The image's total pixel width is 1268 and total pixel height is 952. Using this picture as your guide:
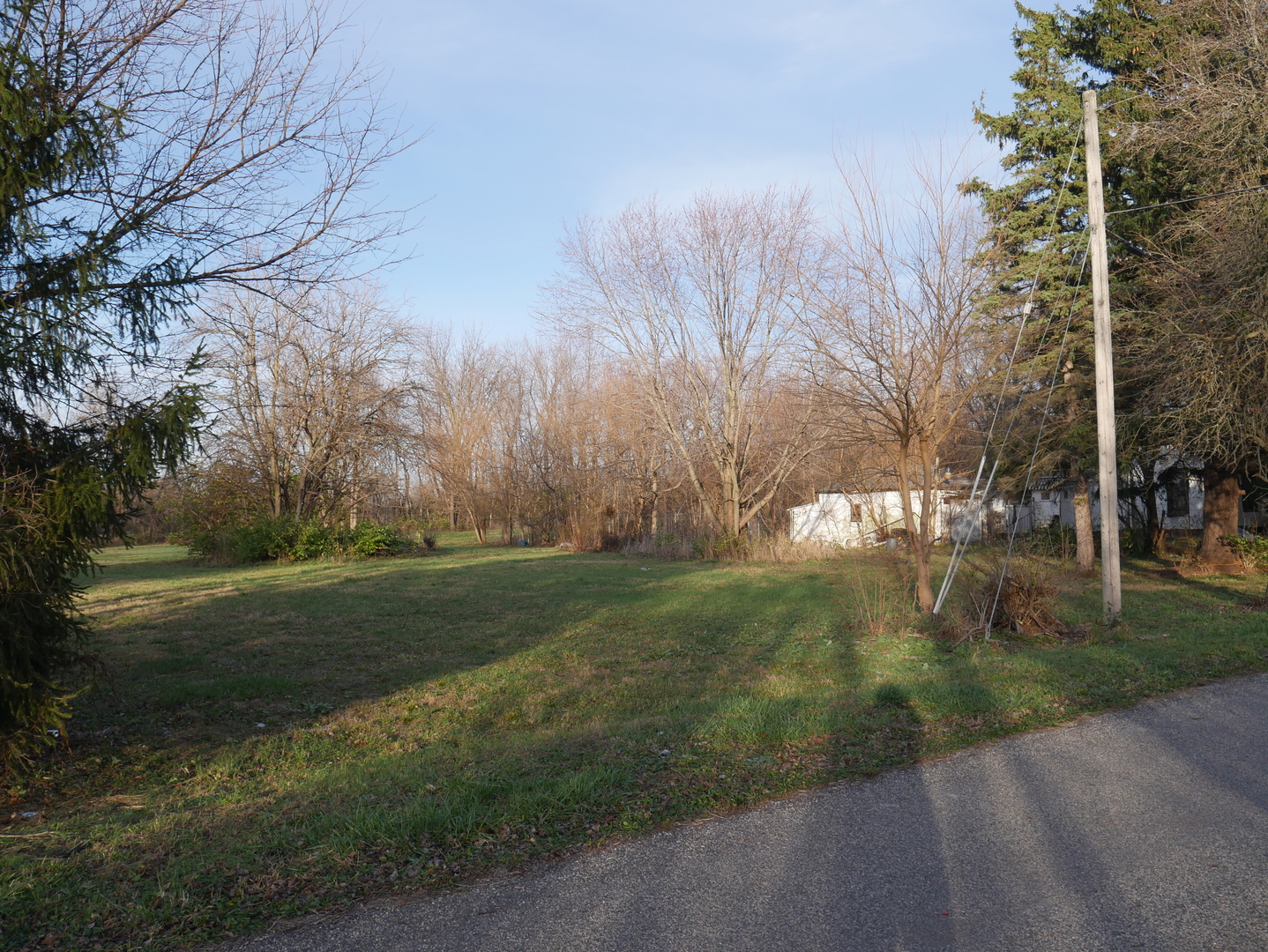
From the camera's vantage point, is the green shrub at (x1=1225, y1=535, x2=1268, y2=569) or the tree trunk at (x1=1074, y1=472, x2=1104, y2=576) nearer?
the green shrub at (x1=1225, y1=535, x2=1268, y2=569)

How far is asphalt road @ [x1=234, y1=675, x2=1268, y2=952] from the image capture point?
3.24 metres

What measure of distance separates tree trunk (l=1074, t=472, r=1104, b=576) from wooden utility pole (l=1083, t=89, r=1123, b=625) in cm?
1006

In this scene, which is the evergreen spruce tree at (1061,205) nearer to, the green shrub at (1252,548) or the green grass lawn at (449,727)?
the green shrub at (1252,548)

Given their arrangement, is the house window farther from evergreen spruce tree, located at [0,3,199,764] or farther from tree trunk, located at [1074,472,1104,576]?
evergreen spruce tree, located at [0,3,199,764]

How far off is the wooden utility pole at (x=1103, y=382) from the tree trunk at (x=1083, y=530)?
1006cm

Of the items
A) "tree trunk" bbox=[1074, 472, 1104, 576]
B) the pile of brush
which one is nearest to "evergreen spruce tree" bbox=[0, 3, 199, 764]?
the pile of brush

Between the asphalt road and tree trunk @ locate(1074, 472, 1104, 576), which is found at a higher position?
tree trunk @ locate(1074, 472, 1104, 576)

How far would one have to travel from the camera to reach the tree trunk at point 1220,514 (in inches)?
779

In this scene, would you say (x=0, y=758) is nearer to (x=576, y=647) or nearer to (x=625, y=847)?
(x=625, y=847)

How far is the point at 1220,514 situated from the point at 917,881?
67.4 ft

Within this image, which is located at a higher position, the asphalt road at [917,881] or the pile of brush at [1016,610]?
the pile of brush at [1016,610]

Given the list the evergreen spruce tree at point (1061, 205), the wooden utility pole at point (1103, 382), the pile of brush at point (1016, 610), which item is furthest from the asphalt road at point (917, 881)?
the evergreen spruce tree at point (1061, 205)

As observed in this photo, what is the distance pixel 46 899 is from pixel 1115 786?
541 centimetres

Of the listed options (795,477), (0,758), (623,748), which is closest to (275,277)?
(0,758)
